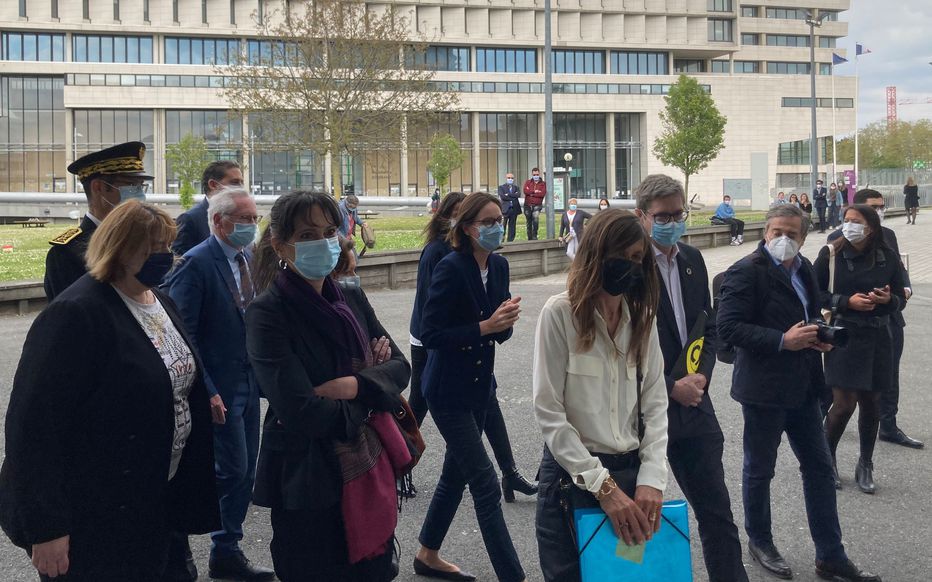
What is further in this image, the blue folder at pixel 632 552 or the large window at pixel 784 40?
the large window at pixel 784 40

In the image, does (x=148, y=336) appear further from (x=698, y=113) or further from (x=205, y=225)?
(x=698, y=113)

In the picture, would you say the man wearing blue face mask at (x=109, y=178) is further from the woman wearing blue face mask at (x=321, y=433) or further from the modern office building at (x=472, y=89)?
the modern office building at (x=472, y=89)

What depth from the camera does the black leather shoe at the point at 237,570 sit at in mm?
5227

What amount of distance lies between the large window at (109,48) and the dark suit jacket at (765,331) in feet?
265

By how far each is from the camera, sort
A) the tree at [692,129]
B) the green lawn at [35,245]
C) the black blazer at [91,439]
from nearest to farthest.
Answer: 1. the black blazer at [91,439]
2. the green lawn at [35,245]
3. the tree at [692,129]

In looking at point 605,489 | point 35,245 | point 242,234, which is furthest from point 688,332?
point 35,245

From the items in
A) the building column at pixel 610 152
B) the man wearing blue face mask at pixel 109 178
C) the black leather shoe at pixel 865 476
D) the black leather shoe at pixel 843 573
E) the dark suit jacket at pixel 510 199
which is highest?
the building column at pixel 610 152

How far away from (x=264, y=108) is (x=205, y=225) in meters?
32.1

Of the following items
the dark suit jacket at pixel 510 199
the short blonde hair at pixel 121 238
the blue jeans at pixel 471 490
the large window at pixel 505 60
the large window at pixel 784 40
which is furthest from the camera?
the large window at pixel 784 40

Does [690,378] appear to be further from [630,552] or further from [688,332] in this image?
[630,552]

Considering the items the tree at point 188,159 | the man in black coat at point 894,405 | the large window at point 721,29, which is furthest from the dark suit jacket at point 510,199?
the large window at point 721,29

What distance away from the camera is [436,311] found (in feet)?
17.0

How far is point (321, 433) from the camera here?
11.4 feet

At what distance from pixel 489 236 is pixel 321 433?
220 cm
